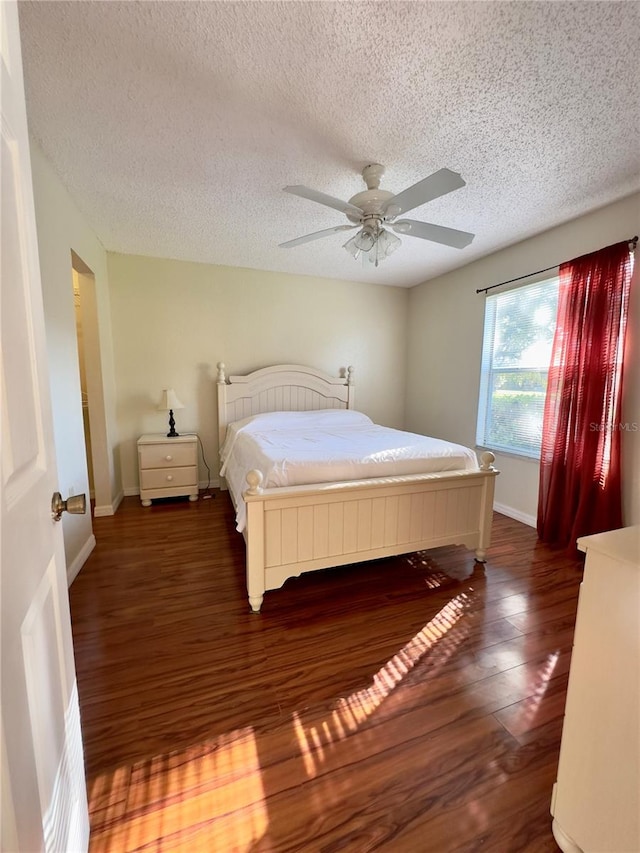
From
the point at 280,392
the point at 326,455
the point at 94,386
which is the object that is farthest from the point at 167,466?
the point at 326,455

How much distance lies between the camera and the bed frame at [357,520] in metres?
1.93

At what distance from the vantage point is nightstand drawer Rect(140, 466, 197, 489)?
11.2ft

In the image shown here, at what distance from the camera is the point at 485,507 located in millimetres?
2395

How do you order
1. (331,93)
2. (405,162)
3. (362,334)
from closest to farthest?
(331,93), (405,162), (362,334)

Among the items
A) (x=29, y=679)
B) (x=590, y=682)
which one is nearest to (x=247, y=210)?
(x=29, y=679)

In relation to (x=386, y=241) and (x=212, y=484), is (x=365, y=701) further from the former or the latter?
(x=212, y=484)

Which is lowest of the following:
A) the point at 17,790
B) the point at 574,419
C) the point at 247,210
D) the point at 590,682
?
the point at 590,682

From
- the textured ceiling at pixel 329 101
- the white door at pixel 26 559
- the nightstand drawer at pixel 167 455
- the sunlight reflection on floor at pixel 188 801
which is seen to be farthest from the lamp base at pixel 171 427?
the white door at pixel 26 559

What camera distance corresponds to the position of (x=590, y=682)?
879 millimetres

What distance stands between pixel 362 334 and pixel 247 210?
2225mm

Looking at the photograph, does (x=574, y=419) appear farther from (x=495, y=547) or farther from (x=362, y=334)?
(x=362, y=334)

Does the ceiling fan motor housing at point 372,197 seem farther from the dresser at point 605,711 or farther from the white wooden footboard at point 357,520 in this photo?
the dresser at point 605,711

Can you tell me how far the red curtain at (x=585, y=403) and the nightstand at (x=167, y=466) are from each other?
311 cm

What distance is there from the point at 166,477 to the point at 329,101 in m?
3.11
